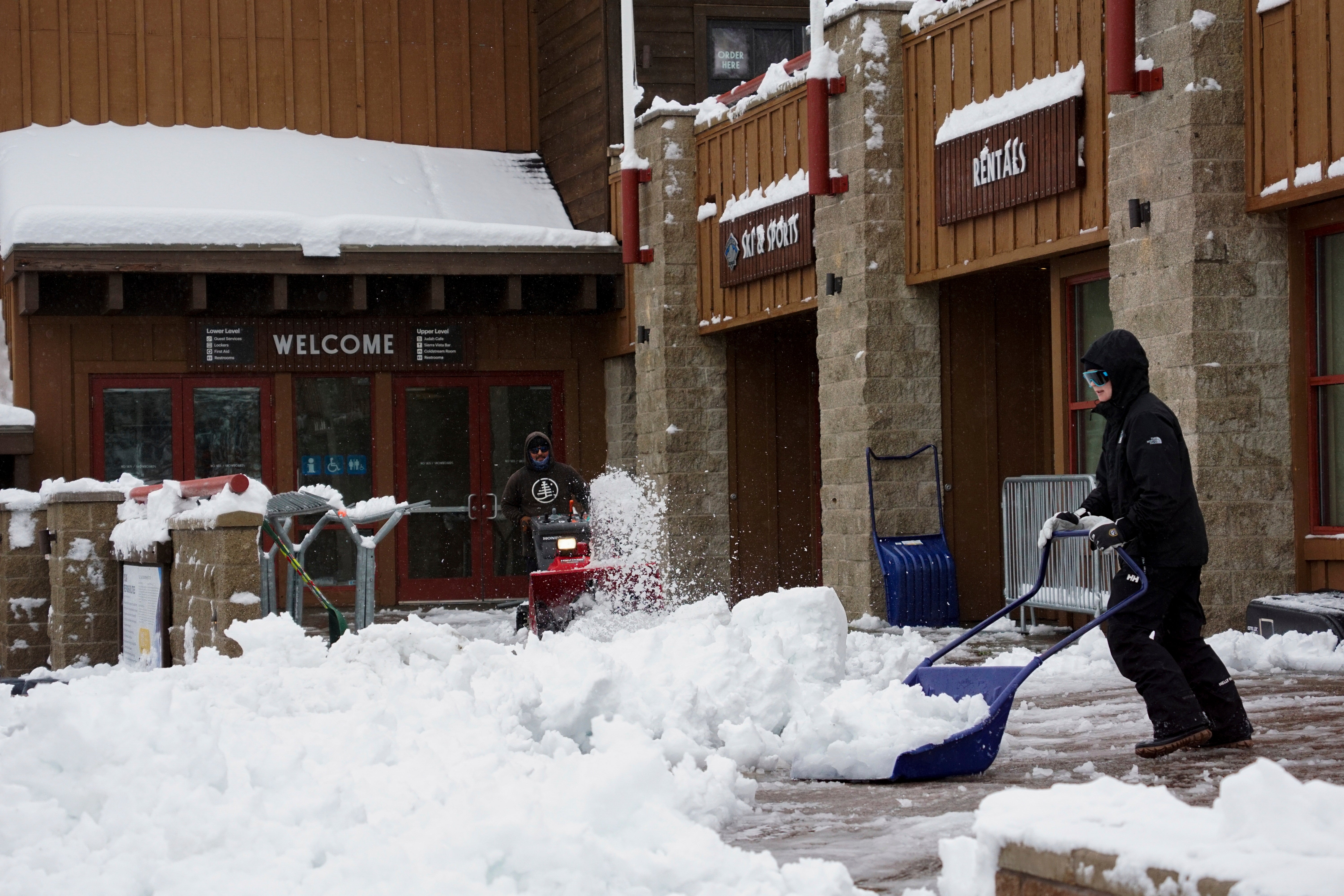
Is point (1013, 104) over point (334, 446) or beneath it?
over

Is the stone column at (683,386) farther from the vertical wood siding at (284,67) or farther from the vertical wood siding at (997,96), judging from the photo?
the vertical wood siding at (997,96)

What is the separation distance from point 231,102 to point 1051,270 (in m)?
11.0

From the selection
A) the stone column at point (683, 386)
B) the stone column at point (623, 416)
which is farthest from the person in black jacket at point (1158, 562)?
the stone column at point (623, 416)

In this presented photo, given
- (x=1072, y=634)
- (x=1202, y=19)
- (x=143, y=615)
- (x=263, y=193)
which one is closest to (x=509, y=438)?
(x=263, y=193)

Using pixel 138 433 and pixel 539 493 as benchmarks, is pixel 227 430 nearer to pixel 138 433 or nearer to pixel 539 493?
pixel 138 433

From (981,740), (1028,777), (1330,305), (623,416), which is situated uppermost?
(1330,305)

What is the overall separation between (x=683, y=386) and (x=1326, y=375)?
321 inches

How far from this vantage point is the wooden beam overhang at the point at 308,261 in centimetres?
1656

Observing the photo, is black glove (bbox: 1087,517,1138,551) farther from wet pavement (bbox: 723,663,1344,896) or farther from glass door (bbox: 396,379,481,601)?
glass door (bbox: 396,379,481,601)

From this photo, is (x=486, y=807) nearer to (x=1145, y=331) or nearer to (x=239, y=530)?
(x=239, y=530)

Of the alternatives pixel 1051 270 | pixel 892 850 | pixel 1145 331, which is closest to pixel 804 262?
pixel 1051 270

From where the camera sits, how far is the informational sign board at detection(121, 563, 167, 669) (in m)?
10.1

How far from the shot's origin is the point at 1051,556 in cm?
1231

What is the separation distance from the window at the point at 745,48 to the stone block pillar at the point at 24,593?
9.56 m
